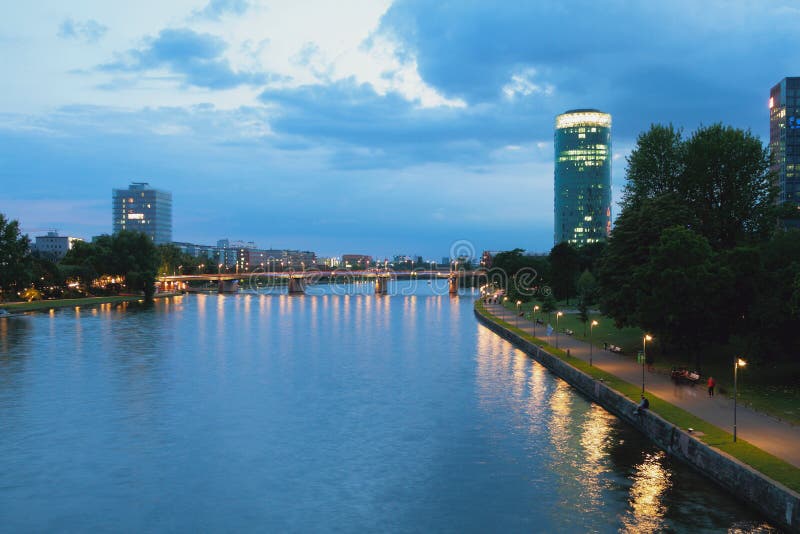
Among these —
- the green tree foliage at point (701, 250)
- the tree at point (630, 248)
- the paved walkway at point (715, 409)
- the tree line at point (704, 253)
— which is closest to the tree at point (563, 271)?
the tree line at point (704, 253)

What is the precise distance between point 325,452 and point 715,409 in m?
16.6

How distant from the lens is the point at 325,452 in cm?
2811

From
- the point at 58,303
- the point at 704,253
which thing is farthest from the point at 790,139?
the point at 58,303

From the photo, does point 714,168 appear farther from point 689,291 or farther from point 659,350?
point 689,291

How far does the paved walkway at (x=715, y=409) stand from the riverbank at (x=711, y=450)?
57cm

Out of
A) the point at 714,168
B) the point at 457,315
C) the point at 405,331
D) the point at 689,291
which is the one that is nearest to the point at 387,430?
the point at 689,291

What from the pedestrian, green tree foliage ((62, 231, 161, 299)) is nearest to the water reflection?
the pedestrian

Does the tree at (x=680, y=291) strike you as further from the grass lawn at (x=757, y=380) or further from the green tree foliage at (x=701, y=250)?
the grass lawn at (x=757, y=380)

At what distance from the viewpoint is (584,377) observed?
38.6 metres

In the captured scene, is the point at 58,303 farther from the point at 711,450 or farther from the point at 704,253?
the point at 711,450

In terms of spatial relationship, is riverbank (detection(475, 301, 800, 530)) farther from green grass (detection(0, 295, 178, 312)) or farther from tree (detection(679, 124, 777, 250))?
green grass (detection(0, 295, 178, 312))

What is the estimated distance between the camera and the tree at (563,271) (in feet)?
358

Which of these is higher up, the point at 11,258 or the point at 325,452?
the point at 11,258

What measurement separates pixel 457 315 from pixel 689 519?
8613 cm
